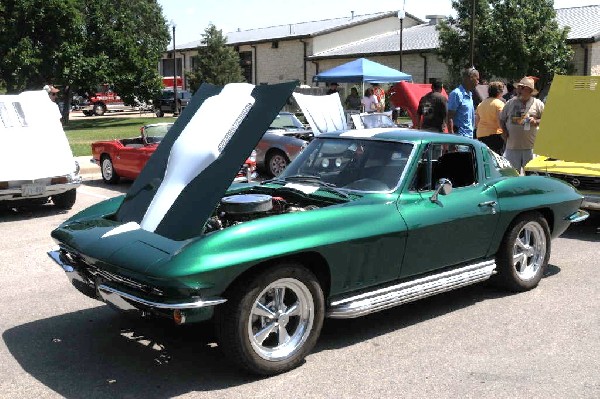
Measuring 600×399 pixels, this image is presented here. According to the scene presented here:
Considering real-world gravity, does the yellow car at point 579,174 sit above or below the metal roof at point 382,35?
below

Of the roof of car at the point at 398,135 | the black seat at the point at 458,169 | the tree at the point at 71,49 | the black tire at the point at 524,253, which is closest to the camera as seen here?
the roof of car at the point at 398,135

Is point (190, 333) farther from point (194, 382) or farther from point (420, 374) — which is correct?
point (420, 374)

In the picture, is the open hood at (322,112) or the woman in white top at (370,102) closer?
the open hood at (322,112)

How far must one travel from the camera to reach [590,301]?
5.55 m

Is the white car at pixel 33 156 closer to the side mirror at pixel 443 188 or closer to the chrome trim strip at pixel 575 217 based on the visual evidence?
the side mirror at pixel 443 188

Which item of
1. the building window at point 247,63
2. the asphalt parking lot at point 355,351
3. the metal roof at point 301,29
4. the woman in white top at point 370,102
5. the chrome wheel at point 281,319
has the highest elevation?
the metal roof at point 301,29

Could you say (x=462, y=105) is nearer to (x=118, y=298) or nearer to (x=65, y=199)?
(x=65, y=199)

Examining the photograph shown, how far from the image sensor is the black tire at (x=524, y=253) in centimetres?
557

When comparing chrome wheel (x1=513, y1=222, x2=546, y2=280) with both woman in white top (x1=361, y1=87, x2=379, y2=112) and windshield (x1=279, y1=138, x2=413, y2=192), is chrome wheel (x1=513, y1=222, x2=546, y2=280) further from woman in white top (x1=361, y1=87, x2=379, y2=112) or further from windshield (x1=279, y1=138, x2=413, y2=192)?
woman in white top (x1=361, y1=87, x2=379, y2=112)

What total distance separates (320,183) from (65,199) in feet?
20.5

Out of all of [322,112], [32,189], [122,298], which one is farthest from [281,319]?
[322,112]

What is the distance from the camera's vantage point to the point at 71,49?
1187 inches

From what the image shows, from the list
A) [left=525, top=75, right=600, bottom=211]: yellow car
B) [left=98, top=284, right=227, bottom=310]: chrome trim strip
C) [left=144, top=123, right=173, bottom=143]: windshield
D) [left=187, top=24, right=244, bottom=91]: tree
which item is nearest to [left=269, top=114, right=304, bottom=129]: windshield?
[left=144, top=123, right=173, bottom=143]: windshield

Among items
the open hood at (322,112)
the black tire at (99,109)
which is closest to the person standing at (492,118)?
the open hood at (322,112)
